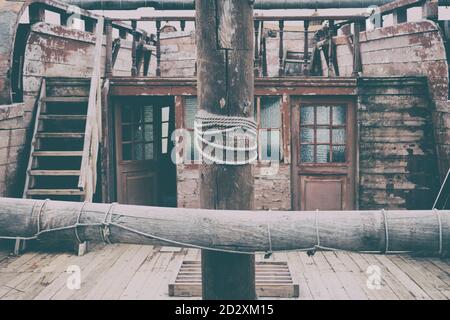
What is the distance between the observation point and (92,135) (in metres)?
7.48

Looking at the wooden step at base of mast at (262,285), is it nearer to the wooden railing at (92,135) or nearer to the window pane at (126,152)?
the wooden railing at (92,135)

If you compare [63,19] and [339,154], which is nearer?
[339,154]

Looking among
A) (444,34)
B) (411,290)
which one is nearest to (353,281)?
(411,290)

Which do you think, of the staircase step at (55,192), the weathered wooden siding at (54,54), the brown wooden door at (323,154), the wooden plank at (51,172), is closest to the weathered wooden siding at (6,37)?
the weathered wooden siding at (54,54)

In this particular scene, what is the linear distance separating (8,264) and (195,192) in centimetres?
306

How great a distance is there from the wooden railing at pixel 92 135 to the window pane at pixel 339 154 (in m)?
3.88

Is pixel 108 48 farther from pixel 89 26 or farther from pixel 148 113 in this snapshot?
pixel 89 26

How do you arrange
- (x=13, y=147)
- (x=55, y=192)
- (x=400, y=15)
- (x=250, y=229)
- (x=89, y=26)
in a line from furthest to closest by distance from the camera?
(x=89, y=26), (x=400, y=15), (x=13, y=147), (x=55, y=192), (x=250, y=229)

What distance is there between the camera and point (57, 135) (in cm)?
747

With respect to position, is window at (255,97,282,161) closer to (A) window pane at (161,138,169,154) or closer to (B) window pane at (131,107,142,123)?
(B) window pane at (131,107,142,123)

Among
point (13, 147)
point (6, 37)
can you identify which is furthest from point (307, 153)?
point (6, 37)

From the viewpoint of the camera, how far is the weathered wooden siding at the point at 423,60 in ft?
23.7

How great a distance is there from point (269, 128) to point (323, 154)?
101 centimetres
